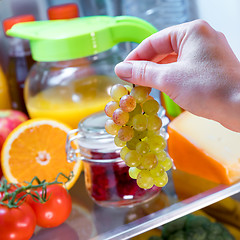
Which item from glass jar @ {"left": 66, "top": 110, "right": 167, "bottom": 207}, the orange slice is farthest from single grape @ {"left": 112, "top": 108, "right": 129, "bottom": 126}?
the orange slice

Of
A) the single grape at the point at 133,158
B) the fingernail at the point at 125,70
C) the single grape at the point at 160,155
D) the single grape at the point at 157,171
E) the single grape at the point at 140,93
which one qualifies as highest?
the fingernail at the point at 125,70

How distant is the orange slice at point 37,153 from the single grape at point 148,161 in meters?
0.42

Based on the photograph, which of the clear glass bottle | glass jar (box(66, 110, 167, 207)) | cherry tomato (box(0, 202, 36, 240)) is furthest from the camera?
the clear glass bottle

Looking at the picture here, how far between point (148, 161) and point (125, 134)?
2.0 inches

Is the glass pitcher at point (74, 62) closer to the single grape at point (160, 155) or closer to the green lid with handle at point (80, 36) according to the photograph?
the green lid with handle at point (80, 36)

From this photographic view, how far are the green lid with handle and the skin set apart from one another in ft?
1.20

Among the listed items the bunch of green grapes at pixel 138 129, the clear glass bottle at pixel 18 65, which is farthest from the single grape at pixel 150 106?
the clear glass bottle at pixel 18 65

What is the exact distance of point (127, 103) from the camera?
575 mm

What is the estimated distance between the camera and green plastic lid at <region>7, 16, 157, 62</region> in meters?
1.00

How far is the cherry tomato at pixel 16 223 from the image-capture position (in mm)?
802

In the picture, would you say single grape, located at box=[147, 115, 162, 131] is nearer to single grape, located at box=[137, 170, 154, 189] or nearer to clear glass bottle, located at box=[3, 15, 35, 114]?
single grape, located at box=[137, 170, 154, 189]

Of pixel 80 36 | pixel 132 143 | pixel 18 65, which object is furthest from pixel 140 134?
pixel 18 65

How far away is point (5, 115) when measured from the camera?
1119 mm

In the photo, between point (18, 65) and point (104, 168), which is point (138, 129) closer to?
point (104, 168)
